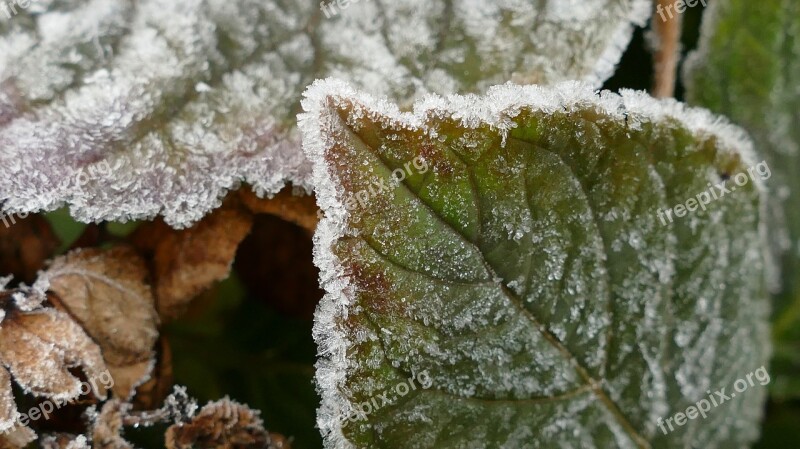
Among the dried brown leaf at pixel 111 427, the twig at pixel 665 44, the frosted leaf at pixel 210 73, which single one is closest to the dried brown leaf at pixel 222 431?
the dried brown leaf at pixel 111 427

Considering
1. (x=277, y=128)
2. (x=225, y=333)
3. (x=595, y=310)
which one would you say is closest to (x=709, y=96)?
(x=595, y=310)

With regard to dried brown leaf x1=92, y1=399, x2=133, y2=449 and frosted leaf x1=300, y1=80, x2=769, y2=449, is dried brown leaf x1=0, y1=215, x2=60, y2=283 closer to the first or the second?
dried brown leaf x1=92, y1=399, x2=133, y2=449

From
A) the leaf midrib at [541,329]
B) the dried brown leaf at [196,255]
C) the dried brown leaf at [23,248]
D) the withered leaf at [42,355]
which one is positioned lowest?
the leaf midrib at [541,329]

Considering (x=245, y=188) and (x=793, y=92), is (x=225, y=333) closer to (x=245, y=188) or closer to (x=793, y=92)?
(x=245, y=188)

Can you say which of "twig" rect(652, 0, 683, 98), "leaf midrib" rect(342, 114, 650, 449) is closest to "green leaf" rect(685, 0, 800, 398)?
"twig" rect(652, 0, 683, 98)

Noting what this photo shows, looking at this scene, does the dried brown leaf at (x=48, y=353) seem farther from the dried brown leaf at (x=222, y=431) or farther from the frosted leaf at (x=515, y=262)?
the frosted leaf at (x=515, y=262)

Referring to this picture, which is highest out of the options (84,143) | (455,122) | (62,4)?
(62,4)
